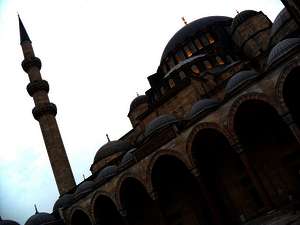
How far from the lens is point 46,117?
83.2 ft

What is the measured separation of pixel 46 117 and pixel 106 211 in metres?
9.47

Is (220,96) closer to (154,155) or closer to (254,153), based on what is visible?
(254,153)

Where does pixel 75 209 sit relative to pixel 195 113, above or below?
below

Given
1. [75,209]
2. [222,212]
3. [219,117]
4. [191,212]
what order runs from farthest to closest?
[75,209] < [191,212] < [222,212] < [219,117]

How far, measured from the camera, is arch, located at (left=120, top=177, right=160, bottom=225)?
1825 cm

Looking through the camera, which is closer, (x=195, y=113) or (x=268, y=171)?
(x=268, y=171)

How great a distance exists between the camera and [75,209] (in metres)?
18.2

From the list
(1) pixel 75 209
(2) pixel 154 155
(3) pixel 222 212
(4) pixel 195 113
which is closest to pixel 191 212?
(3) pixel 222 212

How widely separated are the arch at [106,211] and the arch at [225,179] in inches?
215

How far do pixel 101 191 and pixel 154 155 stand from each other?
3733 mm

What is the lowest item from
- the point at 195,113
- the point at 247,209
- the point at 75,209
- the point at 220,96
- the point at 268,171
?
the point at 247,209

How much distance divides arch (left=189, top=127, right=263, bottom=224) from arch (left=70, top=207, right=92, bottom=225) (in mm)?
6692

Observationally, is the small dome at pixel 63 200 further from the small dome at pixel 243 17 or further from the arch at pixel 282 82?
the small dome at pixel 243 17

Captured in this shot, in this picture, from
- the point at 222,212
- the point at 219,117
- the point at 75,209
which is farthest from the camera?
the point at 75,209
